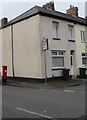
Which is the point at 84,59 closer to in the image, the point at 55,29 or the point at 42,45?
the point at 55,29

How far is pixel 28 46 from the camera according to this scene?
1647 cm

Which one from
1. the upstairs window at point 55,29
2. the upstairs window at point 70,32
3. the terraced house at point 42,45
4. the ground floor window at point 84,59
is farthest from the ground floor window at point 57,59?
the ground floor window at point 84,59

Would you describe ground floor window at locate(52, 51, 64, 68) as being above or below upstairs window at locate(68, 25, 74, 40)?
below

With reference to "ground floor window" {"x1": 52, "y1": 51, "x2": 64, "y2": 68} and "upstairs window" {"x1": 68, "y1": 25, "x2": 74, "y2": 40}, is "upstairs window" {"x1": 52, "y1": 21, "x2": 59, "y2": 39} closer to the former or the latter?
"ground floor window" {"x1": 52, "y1": 51, "x2": 64, "y2": 68}

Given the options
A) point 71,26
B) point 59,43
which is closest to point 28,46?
point 59,43

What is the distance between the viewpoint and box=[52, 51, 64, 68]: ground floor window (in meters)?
16.5

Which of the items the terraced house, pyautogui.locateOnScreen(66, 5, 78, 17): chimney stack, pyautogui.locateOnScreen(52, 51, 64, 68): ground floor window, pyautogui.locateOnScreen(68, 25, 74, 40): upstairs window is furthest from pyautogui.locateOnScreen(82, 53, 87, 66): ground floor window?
pyautogui.locateOnScreen(66, 5, 78, 17): chimney stack

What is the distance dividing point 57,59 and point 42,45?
8.25 feet

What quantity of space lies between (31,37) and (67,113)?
10.8 meters

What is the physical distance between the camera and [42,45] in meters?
15.1

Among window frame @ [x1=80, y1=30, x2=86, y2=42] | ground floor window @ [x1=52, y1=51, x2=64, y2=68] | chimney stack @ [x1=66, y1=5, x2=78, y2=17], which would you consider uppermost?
chimney stack @ [x1=66, y1=5, x2=78, y2=17]

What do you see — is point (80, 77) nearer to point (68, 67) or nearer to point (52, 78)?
point (68, 67)

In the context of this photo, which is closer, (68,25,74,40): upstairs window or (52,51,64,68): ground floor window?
(52,51,64,68): ground floor window

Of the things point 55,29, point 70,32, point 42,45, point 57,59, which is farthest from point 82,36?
point 42,45
